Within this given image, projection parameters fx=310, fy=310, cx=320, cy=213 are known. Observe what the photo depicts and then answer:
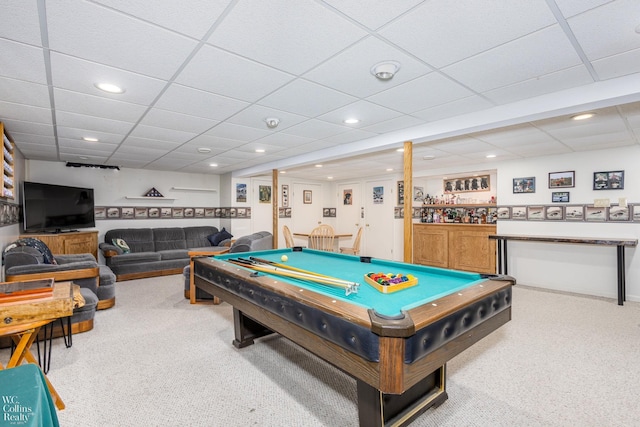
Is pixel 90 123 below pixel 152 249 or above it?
above

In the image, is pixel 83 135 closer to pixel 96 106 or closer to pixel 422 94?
pixel 96 106

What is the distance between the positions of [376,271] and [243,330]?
4.51 ft

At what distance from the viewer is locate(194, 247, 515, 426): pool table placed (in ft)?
4.40

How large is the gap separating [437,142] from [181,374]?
12.8 feet

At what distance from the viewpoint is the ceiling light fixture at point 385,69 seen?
210 centimetres

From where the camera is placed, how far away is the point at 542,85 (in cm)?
244

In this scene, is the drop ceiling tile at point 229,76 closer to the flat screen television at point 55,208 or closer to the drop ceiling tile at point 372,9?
the drop ceiling tile at point 372,9

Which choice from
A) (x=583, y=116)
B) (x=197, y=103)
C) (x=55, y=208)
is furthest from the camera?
(x=55, y=208)

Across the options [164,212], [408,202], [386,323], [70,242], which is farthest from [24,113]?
[164,212]

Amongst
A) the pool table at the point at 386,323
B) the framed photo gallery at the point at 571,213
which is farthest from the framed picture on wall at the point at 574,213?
the pool table at the point at 386,323

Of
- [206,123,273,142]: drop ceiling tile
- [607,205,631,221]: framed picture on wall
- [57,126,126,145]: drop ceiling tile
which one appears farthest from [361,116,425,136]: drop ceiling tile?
[607,205,631,221]: framed picture on wall

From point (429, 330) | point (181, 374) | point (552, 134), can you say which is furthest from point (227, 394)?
point (552, 134)

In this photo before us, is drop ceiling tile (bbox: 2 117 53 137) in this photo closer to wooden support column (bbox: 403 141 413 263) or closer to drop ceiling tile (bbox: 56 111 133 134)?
drop ceiling tile (bbox: 56 111 133 134)

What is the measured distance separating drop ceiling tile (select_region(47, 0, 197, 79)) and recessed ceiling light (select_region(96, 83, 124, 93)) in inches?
16.2
